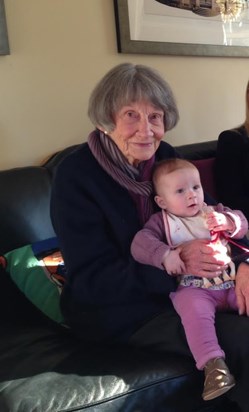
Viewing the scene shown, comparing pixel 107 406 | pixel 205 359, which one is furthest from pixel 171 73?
pixel 107 406

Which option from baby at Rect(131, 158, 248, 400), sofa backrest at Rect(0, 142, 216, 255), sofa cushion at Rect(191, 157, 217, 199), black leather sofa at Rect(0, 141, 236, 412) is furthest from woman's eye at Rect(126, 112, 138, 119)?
sofa cushion at Rect(191, 157, 217, 199)

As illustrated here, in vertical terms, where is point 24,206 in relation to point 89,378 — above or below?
above

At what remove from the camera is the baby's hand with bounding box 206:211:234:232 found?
1258mm

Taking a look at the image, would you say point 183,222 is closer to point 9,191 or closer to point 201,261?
point 201,261

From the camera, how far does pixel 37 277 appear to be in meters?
1.48

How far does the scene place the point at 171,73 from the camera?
93.1 inches

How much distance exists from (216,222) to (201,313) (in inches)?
10.1

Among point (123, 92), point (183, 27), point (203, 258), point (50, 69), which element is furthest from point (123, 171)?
point (183, 27)

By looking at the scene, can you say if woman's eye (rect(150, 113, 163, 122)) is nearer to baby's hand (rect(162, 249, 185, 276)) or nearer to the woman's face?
the woman's face

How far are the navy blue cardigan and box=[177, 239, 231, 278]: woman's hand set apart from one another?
72 millimetres

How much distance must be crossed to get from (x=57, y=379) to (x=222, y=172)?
1272 mm

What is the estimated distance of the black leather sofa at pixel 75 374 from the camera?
98cm

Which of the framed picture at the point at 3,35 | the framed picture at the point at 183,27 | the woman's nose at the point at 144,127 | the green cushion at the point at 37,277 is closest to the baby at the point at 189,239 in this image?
the woman's nose at the point at 144,127

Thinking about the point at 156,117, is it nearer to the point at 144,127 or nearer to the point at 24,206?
the point at 144,127
